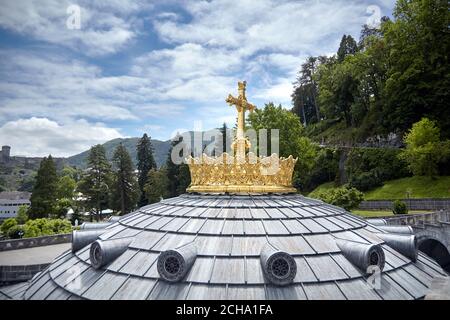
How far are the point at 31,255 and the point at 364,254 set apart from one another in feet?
85.4

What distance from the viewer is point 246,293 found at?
8.07m

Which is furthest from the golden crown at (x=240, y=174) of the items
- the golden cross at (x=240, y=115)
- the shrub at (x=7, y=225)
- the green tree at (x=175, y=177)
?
the green tree at (x=175, y=177)

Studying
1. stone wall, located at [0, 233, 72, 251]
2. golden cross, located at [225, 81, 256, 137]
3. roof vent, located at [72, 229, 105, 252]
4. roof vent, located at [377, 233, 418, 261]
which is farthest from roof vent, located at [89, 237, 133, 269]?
stone wall, located at [0, 233, 72, 251]

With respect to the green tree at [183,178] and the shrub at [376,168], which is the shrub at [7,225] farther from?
the shrub at [376,168]

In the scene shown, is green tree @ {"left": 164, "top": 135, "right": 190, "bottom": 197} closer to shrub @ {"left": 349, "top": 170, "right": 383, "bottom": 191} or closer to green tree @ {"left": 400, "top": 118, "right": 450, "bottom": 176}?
shrub @ {"left": 349, "top": 170, "right": 383, "bottom": 191}

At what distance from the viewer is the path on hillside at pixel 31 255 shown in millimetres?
23391

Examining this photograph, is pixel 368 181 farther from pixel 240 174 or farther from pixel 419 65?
pixel 240 174

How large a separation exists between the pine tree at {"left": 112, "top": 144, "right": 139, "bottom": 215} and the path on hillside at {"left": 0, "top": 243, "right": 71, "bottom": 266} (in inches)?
1575

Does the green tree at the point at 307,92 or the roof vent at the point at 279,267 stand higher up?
the green tree at the point at 307,92

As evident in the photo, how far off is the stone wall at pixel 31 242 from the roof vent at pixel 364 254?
Result: 29077 millimetres

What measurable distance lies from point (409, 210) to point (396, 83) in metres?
23.5

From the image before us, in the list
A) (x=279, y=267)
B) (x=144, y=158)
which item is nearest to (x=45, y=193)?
(x=144, y=158)
